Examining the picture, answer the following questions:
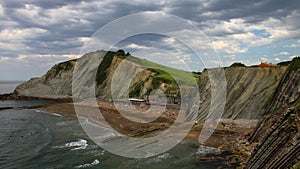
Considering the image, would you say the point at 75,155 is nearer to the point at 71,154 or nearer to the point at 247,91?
the point at 71,154

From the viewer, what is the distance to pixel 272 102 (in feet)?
106

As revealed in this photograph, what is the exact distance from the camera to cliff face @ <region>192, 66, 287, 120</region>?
42.2m

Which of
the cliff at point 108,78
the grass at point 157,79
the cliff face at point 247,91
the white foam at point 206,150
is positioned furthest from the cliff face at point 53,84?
the white foam at point 206,150

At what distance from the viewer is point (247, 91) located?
45.2 meters

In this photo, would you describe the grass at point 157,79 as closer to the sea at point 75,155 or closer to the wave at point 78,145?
the sea at point 75,155

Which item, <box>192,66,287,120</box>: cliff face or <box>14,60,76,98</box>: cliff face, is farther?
<box>14,60,76,98</box>: cliff face

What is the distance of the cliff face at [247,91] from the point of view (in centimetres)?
4225

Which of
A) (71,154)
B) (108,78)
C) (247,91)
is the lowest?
(71,154)

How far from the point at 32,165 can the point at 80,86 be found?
87.2m

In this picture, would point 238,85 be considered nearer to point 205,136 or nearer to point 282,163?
point 205,136

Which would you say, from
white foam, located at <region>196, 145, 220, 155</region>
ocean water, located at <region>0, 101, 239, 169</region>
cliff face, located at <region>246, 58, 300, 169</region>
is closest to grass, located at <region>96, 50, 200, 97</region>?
ocean water, located at <region>0, 101, 239, 169</region>

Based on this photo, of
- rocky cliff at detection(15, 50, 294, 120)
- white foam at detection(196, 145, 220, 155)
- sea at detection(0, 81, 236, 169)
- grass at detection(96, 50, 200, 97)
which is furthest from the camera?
grass at detection(96, 50, 200, 97)

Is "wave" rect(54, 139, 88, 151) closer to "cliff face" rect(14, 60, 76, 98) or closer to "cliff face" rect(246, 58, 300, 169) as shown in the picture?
"cliff face" rect(246, 58, 300, 169)

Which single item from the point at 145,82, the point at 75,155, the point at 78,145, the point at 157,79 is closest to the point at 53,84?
the point at 145,82
